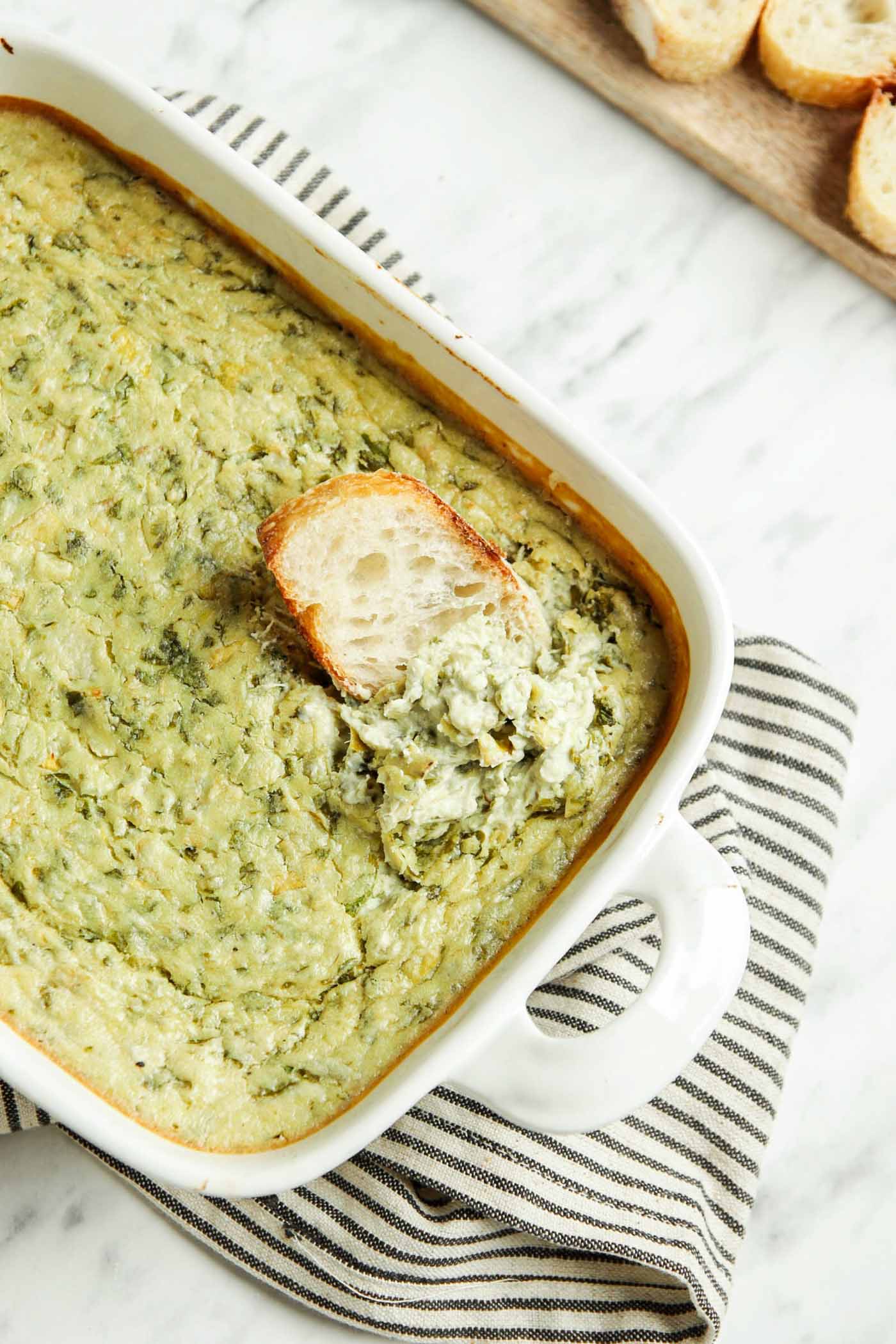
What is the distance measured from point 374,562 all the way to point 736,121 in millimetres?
1291

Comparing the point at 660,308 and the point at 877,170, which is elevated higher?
the point at 877,170

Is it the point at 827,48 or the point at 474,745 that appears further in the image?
the point at 827,48

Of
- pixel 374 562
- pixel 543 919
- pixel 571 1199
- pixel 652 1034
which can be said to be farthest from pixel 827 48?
pixel 571 1199

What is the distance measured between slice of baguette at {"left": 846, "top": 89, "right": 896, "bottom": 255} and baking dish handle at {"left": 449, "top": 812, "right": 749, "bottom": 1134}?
133 cm

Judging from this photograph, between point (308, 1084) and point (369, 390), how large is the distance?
0.98 metres

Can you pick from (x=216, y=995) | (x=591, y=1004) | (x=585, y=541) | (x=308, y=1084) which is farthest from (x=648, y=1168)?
(x=585, y=541)

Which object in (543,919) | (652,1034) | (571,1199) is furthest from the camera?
(571,1199)

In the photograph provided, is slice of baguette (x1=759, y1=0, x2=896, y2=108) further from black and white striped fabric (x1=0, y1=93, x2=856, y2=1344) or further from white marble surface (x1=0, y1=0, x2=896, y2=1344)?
black and white striped fabric (x1=0, y1=93, x2=856, y2=1344)

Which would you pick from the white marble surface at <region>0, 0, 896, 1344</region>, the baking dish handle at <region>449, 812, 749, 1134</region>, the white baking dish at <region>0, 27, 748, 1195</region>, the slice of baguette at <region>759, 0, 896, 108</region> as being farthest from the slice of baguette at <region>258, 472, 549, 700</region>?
the slice of baguette at <region>759, 0, 896, 108</region>

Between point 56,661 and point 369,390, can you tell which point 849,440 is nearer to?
point 369,390

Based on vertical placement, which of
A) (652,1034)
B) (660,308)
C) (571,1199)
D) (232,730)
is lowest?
(571,1199)

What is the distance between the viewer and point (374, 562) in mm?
1742

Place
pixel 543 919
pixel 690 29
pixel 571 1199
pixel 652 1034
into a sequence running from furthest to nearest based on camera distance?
1. pixel 690 29
2. pixel 571 1199
3. pixel 543 919
4. pixel 652 1034

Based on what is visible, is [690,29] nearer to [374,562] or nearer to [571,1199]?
[374,562]
